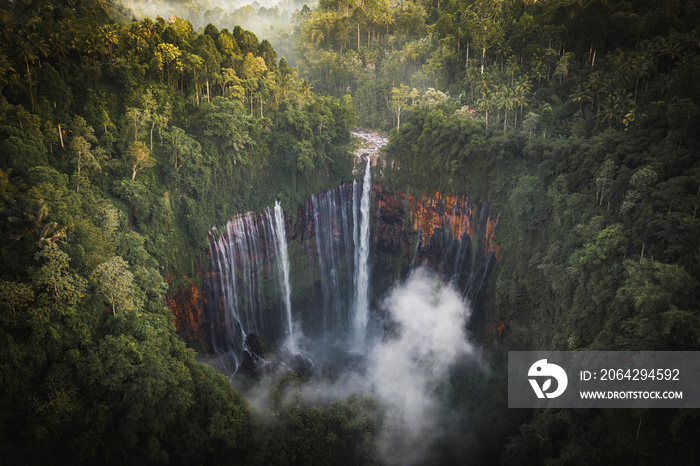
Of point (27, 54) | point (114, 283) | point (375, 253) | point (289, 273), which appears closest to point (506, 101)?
point (375, 253)

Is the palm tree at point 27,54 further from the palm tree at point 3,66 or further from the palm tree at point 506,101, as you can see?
the palm tree at point 506,101

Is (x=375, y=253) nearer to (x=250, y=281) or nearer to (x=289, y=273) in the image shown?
Answer: (x=289, y=273)

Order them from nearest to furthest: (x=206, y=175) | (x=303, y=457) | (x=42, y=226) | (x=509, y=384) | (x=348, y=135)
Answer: (x=42, y=226) → (x=303, y=457) → (x=509, y=384) → (x=206, y=175) → (x=348, y=135)

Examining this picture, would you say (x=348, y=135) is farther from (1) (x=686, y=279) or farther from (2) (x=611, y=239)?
(1) (x=686, y=279)

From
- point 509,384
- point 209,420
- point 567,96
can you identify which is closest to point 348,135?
point 567,96

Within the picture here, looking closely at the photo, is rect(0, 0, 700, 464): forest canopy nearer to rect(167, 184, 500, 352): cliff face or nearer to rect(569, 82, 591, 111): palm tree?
rect(569, 82, 591, 111): palm tree

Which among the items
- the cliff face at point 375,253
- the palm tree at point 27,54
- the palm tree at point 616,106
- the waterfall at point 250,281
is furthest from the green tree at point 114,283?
the palm tree at point 616,106

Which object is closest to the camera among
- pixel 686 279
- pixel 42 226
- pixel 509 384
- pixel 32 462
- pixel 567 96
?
pixel 32 462
